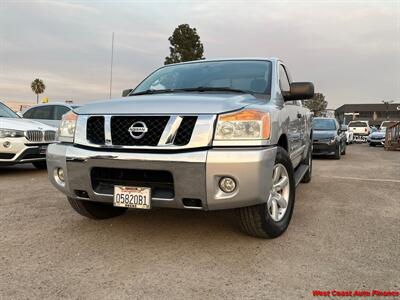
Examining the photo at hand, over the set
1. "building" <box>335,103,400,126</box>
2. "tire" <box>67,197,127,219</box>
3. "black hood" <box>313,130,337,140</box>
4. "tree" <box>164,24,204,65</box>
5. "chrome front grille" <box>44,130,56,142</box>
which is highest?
"tree" <box>164,24,204,65</box>

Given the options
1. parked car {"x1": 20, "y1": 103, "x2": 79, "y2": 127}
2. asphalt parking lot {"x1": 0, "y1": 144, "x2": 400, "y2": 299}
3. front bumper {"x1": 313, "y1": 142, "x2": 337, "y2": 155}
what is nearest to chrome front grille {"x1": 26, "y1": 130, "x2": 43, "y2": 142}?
parked car {"x1": 20, "y1": 103, "x2": 79, "y2": 127}

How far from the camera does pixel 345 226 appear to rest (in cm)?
382

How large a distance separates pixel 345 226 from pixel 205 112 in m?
2.06

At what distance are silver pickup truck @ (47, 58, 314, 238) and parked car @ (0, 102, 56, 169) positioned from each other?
12.5ft

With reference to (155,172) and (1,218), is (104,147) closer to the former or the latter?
(155,172)

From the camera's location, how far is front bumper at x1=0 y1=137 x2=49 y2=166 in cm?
→ 662

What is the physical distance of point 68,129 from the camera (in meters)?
3.36

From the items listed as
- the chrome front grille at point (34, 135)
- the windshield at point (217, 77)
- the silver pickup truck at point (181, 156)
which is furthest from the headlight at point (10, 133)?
the silver pickup truck at point (181, 156)

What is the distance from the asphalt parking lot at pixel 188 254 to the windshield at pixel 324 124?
823cm

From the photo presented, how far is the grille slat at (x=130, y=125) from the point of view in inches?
113

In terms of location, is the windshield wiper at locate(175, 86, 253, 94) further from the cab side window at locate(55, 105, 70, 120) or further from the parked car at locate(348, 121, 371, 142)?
the parked car at locate(348, 121, 371, 142)

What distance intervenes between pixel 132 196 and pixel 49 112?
7647mm

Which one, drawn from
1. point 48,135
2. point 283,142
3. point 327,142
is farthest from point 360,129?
point 283,142

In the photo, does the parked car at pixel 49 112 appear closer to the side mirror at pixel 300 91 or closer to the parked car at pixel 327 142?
the side mirror at pixel 300 91
